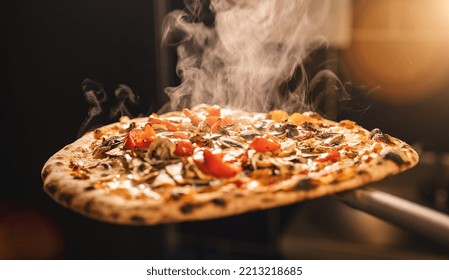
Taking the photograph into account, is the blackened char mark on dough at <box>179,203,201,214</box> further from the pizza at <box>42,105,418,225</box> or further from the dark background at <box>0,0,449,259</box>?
the dark background at <box>0,0,449,259</box>

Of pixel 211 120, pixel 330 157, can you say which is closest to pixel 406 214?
pixel 330 157

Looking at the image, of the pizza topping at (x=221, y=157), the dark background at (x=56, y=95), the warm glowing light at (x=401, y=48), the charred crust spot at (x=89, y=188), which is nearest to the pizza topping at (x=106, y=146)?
Answer: the pizza topping at (x=221, y=157)

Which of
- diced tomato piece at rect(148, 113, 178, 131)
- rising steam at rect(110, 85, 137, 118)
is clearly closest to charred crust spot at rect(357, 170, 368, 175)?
diced tomato piece at rect(148, 113, 178, 131)

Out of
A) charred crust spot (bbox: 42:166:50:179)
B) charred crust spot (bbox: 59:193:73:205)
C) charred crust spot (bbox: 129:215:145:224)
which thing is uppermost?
charred crust spot (bbox: 129:215:145:224)

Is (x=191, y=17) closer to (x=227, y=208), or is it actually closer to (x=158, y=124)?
(x=158, y=124)

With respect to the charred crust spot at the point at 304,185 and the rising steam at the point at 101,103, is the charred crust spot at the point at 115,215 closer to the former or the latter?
the charred crust spot at the point at 304,185

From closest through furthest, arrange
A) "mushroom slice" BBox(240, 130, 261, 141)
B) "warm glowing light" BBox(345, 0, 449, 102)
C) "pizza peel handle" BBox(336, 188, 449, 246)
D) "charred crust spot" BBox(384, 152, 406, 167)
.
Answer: "pizza peel handle" BBox(336, 188, 449, 246), "charred crust spot" BBox(384, 152, 406, 167), "mushroom slice" BBox(240, 130, 261, 141), "warm glowing light" BBox(345, 0, 449, 102)
